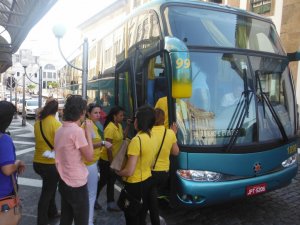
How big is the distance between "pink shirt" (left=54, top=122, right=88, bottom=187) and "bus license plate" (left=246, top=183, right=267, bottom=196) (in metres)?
2.34

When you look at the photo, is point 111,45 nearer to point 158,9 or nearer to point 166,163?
point 158,9

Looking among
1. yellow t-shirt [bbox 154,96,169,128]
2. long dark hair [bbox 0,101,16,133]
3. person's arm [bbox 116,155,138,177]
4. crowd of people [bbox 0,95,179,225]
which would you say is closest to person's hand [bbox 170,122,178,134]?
crowd of people [bbox 0,95,179,225]

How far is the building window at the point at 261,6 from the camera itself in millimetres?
15883

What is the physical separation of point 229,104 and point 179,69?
1014 mm

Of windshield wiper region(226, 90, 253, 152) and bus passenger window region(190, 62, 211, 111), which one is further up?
bus passenger window region(190, 62, 211, 111)

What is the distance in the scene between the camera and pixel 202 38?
474cm

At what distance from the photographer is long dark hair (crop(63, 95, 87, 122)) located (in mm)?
3334

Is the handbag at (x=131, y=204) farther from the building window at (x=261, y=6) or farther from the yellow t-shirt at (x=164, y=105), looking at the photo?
the building window at (x=261, y=6)

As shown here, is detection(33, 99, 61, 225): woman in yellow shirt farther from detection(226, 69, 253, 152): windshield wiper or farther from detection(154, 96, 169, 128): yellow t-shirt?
detection(226, 69, 253, 152): windshield wiper

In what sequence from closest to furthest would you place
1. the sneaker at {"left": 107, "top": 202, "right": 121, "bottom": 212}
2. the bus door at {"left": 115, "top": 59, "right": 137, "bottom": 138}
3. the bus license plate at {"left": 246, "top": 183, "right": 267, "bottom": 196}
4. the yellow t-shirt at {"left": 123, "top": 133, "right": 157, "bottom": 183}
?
the yellow t-shirt at {"left": 123, "top": 133, "right": 157, "bottom": 183}
the bus license plate at {"left": 246, "top": 183, "right": 267, "bottom": 196}
the sneaker at {"left": 107, "top": 202, "right": 121, "bottom": 212}
the bus door at {"left": 115, "top": 59, "right": 137, "bottom": 138}

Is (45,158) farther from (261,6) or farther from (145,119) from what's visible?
(261,6)

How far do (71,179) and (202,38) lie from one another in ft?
8.76

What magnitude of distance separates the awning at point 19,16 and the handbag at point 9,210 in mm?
4933

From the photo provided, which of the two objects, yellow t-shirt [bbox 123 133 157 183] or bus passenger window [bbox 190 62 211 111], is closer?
yellow t-shirt [bbox 123 133 157 183]
